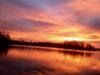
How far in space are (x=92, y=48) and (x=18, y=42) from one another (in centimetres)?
6130

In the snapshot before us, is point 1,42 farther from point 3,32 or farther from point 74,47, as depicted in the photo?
point 74,47

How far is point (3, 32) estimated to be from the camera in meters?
131

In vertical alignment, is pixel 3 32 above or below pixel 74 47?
above

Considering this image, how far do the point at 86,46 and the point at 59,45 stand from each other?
77.5 feet

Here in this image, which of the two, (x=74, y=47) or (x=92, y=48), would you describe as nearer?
(x=74, y=47)

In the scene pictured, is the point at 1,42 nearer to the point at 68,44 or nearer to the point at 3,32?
the point at 3,32

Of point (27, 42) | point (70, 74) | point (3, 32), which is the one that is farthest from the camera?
point (27, 42)

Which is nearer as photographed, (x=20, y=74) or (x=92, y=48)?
(x=20, y=74)

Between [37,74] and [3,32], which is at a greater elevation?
[3,32]

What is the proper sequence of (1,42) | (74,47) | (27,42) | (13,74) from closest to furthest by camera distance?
(13,74)
(1,42)
(74,47)
(27,42)

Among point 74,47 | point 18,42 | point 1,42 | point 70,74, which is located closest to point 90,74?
point 70,74

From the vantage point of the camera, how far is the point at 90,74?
936 inches

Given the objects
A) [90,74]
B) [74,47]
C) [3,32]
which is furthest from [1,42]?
[90,74]

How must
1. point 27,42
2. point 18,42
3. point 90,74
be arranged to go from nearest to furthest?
point 90,74, point 18,42, point 27,42
